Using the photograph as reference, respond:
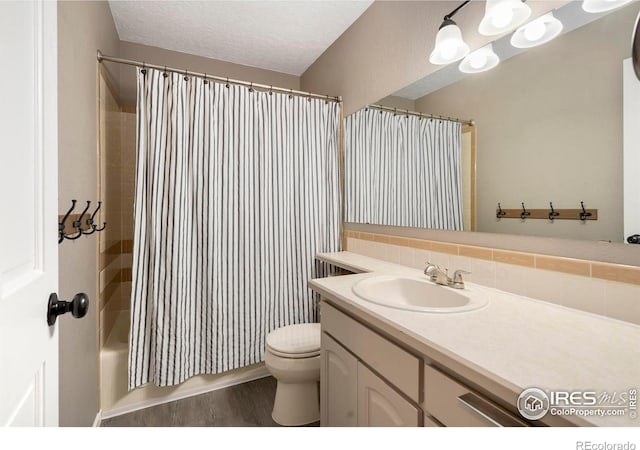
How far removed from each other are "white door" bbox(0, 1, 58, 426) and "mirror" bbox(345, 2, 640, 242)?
Answer: 1.49m

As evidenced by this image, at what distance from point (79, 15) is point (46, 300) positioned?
4.53ft

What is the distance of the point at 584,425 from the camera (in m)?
0.51

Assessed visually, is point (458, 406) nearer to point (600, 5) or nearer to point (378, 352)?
point (378, 352)

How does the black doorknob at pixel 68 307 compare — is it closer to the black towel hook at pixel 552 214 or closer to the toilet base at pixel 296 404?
the toilet base at pixel 296 404

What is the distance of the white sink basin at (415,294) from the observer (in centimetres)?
112

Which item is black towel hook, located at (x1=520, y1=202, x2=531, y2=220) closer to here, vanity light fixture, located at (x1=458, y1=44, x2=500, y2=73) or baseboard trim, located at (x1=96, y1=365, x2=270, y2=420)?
vanity light fixture, located at (x1=458, y1=44, x2=500, y2=73)

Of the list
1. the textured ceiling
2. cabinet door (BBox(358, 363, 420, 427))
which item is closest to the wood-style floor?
cabinet door (BBox(358, 363, 420, 427))

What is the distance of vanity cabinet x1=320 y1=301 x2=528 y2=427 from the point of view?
2.39 ft

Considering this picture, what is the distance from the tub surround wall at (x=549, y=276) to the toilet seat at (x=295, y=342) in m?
0.71

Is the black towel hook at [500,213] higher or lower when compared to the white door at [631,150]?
lower

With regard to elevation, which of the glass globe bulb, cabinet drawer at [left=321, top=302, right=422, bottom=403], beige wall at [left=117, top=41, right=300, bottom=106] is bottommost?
cabinet drawer at [left=321, top=302, right=422, bottom=403]

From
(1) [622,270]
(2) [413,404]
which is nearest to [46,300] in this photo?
→ (2) [413,404]

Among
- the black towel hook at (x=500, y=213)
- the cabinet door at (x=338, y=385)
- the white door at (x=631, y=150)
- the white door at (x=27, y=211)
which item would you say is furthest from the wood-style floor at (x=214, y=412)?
the white door at (x=631, y=150)

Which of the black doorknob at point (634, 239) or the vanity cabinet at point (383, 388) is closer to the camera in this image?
the vanity cabinet at point (383, 388)
